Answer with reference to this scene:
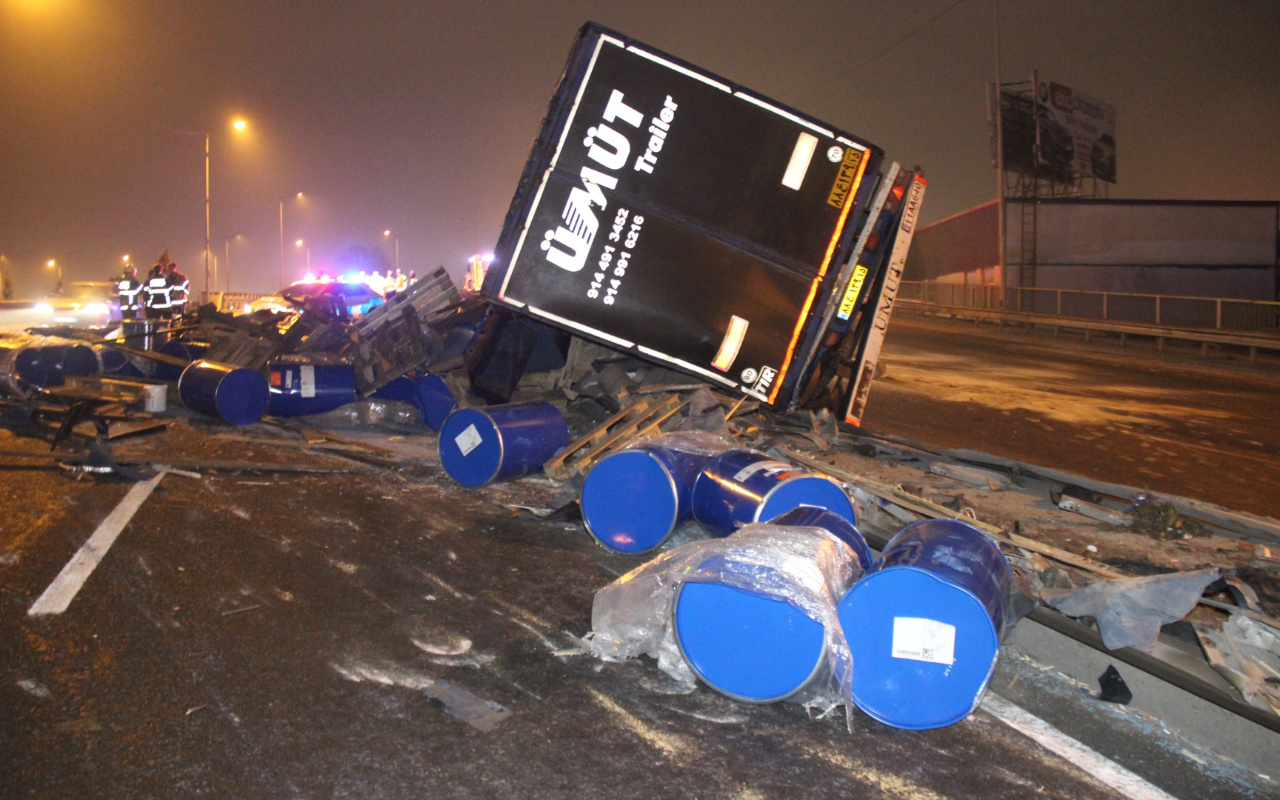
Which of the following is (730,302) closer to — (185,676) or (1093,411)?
(185,676)

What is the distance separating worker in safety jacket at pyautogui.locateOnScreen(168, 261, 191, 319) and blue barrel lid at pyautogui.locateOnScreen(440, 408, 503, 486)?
1282 centimetres

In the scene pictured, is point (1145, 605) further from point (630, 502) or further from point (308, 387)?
point (308, 387)

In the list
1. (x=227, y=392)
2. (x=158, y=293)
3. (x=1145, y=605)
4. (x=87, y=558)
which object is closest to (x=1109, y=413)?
(x=1145, y=605)

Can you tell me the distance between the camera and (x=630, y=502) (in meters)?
5.64

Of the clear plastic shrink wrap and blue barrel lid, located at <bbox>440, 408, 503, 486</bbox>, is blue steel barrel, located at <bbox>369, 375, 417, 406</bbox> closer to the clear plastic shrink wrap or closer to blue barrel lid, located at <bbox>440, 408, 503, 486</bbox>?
blue barrel lid, located at <bbox>440, 408, 503, 486</bbox>

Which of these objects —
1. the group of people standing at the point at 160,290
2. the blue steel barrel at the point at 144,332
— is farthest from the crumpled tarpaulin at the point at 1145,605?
the group of people standing at the point at 160,290

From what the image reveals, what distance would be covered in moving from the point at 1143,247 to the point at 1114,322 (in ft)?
37.1

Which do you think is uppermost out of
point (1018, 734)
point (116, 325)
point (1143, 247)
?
point (1143, 247)

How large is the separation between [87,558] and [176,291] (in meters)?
14.0

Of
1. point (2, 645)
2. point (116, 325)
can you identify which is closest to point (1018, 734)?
point (2, 645)

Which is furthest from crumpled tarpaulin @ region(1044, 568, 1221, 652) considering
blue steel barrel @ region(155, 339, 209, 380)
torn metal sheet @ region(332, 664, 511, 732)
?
blue steel barrel @ region(155, 339, 209, 380)

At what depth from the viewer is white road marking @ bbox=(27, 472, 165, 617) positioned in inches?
176

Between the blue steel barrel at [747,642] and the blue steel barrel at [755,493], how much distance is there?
142cm

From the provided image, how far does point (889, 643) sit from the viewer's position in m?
3.54
